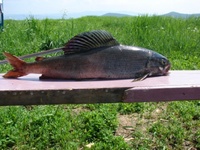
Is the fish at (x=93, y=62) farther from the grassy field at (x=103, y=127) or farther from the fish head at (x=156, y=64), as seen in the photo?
the grassy field at (x=103, y=127)

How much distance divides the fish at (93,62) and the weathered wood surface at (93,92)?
121mm

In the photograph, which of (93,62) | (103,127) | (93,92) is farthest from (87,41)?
(103,127)

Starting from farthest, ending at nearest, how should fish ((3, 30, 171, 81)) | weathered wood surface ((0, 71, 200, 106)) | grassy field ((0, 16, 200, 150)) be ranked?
1. grassy field ((0, 16, 200, 150))
2. fish ((3, 30, 171, 81))
3. weathered wood surface ((0, 71, 200, 106))

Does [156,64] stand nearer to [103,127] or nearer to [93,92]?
[93,92]

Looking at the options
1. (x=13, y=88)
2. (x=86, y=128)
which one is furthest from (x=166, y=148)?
(x=13, y=88)

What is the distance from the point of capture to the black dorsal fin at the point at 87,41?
1.82 metres

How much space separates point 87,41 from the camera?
182cm

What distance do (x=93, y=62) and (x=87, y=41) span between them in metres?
0.12

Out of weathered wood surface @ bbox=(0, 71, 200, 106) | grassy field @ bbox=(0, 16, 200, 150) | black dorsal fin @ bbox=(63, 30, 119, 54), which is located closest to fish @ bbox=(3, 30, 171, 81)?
black dorsal fin @ bbox=(63, 30, 119, 54)

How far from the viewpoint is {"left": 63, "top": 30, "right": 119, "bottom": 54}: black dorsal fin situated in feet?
5.96

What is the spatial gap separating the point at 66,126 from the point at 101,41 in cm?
112

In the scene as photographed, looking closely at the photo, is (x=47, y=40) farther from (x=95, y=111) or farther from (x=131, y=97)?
(x=131, y=97)

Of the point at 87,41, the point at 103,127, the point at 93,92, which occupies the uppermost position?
the point at 87,41

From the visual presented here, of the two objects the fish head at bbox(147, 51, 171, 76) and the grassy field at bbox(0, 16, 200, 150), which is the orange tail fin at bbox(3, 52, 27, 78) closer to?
the fish head at bbox(147, 51, 171, 76)
